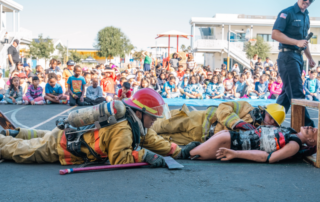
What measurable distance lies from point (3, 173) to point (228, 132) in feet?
7.85

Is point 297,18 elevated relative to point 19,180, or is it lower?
elevated

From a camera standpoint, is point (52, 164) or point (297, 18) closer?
point (52, 164)

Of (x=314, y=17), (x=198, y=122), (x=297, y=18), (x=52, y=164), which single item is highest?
(x=314, y=17)

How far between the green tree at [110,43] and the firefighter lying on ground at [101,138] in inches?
1760

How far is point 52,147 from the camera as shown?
3428 millimetres

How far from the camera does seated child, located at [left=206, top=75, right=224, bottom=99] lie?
1278 centimetres

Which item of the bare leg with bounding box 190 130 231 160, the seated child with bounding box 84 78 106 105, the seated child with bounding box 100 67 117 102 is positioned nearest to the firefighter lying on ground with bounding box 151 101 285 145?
the bare leg with bounding box 190 130 231 160

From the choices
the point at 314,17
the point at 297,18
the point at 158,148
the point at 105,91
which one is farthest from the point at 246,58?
the point at 158,148

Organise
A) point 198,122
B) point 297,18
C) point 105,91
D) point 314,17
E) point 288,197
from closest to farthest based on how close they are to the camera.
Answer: point 288,197 < point 198,122 < point 297,18 < point 105,91 < point 314,17

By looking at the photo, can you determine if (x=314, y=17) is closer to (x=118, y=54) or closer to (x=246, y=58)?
(x=246, y=58)

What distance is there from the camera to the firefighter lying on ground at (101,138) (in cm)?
314

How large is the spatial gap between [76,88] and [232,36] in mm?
26362

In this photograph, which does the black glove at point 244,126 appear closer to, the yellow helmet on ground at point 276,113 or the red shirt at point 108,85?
the yellow helmet on ground at point 276,113

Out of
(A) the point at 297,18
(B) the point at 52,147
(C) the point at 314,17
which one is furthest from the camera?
(C) the point at 314,17
